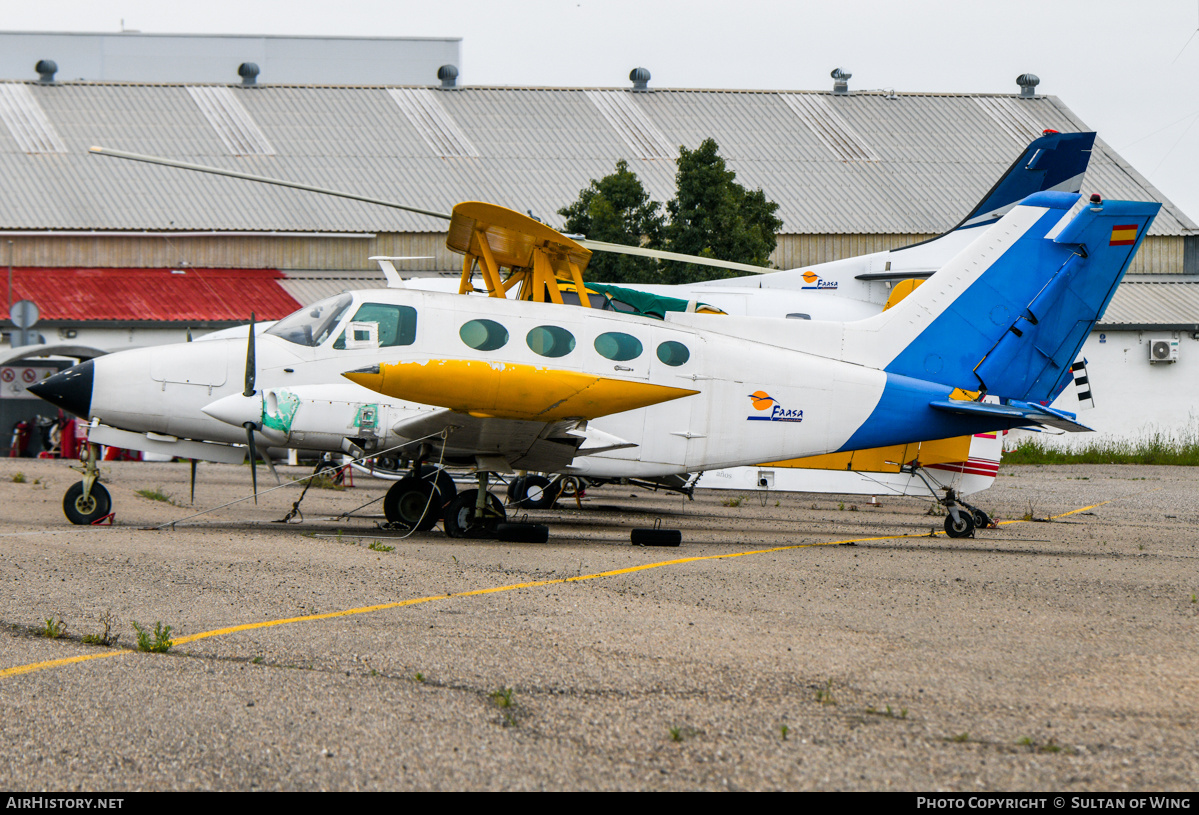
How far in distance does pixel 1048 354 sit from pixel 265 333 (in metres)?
8.80

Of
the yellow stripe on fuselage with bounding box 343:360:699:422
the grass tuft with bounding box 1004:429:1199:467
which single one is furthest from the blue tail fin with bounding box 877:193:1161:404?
the grass tuft with bounding box 1004:429:1199:467

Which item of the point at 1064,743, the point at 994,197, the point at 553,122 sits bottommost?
the point at 1064,743

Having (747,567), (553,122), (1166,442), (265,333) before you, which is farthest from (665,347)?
(553,122)

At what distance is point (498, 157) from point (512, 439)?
29030 mm

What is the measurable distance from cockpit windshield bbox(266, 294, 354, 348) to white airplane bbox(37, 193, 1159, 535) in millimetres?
18

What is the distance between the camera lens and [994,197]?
57.4 feet

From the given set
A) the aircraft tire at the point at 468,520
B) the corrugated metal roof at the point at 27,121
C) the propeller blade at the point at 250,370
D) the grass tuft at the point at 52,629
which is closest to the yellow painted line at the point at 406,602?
the grass tuft at the point at 52,629

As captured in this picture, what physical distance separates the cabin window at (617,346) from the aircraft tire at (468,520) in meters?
1.97

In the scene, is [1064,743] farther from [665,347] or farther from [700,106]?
[700,106]

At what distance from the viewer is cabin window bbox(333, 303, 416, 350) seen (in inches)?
Result: 436

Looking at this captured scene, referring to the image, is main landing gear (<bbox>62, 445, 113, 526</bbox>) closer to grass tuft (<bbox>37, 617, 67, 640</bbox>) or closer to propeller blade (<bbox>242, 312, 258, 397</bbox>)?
propeller blade (<bbox>242, 312, 258, 397</bbox>)

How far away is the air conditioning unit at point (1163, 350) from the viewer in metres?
33.1

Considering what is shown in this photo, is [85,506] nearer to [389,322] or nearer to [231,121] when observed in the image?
[389,322]

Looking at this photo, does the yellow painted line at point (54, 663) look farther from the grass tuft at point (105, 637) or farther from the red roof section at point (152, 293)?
the red roof section at point (152, 293)
